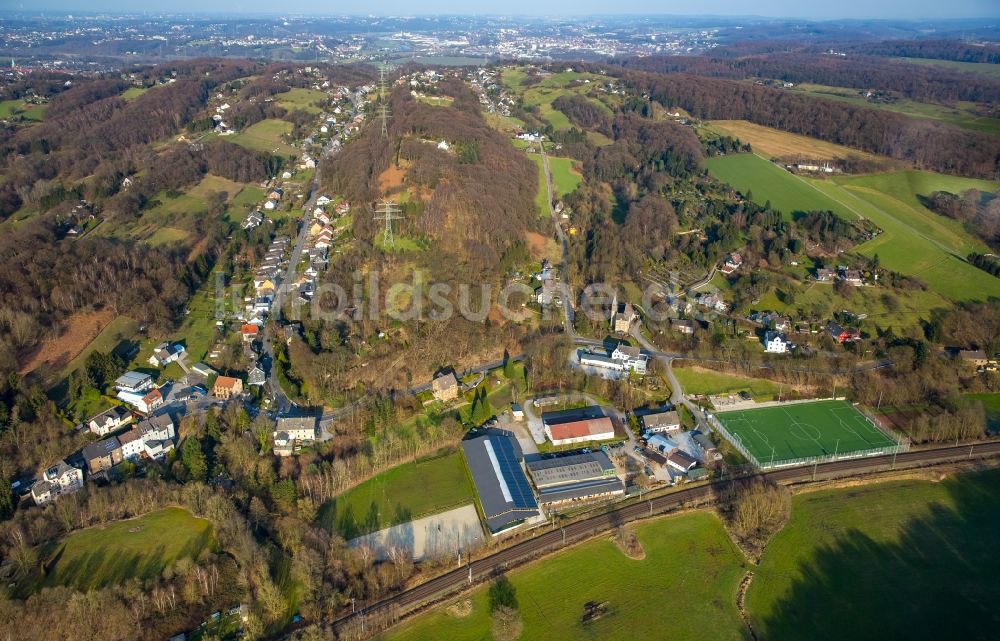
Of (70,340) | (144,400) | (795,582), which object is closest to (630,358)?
(795,582)

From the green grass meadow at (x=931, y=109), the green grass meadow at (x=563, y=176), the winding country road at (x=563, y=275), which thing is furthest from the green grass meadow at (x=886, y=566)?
the green grass meadow at (x=931, y=109)

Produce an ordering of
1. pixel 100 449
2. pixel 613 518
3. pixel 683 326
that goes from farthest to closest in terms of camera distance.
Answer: pixel 683 326, pixel 100 449, pixel 613 518

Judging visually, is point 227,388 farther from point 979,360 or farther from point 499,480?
point 979,360

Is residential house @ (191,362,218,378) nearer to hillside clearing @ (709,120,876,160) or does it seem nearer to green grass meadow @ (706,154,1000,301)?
green grass meadow @ (706,154,1000,301)

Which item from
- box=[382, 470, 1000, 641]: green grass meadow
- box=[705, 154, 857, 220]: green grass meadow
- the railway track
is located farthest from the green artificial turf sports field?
box=[705, 154, 857, 220]: green grass meadow

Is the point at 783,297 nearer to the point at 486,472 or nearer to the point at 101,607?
the point at 486,472

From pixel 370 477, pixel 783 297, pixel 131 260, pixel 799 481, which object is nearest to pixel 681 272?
pixel 783 297

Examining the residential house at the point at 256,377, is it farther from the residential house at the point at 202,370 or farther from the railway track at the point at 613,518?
the railway track at the point at 613,518
